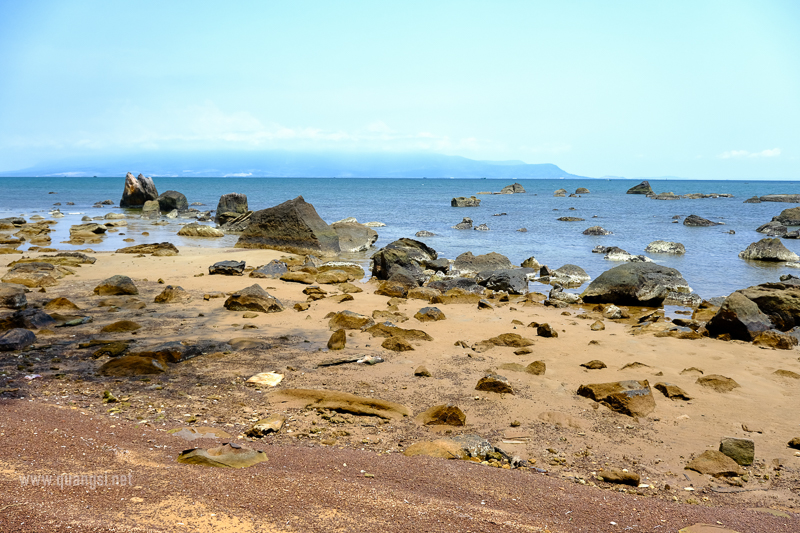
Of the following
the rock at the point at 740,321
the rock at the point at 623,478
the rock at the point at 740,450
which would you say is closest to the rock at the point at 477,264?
the rock at the point at 740,321

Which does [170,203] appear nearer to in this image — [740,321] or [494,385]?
[740,321]

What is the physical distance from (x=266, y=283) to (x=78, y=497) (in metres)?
9.82

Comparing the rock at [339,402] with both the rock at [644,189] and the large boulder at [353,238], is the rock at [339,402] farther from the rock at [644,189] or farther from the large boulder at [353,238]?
the rock at [644,189]

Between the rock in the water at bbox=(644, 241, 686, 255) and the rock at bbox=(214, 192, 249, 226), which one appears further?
the rock at bbox=(214, 192, 249, 226)

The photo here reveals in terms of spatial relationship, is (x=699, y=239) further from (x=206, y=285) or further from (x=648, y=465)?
(x=648, y=465)

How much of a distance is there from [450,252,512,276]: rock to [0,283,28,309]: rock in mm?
10846

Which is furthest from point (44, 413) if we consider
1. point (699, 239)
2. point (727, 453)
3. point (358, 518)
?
point (699, 239)

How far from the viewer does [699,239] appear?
27.6m

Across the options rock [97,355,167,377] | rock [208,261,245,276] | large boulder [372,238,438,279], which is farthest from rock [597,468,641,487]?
rock [208,261,245,276]

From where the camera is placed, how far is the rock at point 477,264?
656 inches

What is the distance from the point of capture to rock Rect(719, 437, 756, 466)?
4535 mm

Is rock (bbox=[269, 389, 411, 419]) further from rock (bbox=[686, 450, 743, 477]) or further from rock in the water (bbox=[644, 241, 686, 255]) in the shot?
rock in the water (bbox=[644, 241, 686, 255])

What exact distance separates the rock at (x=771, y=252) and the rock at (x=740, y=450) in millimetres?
18236

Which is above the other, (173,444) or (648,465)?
(173,444)
